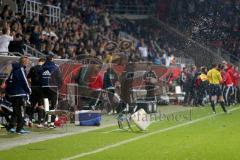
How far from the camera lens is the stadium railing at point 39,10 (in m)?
30.7

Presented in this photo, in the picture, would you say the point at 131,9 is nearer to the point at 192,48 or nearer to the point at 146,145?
the point at 192,48

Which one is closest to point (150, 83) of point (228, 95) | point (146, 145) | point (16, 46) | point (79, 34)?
point (16, 46)

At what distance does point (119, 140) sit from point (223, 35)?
30031 mm

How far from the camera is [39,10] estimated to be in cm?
3219

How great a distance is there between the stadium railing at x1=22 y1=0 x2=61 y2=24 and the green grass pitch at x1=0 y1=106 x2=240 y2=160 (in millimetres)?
12131

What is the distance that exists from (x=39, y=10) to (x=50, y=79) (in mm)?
12356

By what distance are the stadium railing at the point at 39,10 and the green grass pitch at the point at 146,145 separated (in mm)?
12131

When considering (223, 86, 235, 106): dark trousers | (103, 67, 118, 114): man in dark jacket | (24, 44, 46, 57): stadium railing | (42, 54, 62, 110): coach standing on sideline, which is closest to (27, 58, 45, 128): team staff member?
(42, 54, 62, 110): coach standing on sideline

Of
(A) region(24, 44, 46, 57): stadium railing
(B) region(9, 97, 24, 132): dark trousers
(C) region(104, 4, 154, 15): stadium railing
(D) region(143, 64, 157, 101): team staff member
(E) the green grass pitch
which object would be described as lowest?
(E) the green grass pitch

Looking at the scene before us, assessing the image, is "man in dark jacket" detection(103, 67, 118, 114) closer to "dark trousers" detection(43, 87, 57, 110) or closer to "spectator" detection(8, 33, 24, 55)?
"spectator" detection(8, 33, 24, 55)

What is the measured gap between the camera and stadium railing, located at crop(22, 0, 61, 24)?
30.7m

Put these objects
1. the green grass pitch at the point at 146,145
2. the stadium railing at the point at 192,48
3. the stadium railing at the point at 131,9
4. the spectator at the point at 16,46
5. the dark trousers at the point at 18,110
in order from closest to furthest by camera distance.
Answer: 1. the green grass pitch at the point at 146,145
2. the dark trousers at the point at 18,110
3. the spectator at the point at 16,46
4. the stadium railing at the point at 192,48
5. the stadium railing at the point at 131,9

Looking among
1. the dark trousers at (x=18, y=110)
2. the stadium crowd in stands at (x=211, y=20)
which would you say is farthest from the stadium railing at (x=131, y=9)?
the dark trousers at (x=18, y=110)

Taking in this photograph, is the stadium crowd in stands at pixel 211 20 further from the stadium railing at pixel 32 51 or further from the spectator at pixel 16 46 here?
the spectator at pixel 16 46
